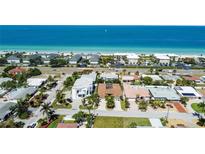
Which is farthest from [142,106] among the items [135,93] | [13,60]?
[13,60]

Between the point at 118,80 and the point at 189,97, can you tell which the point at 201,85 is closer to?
the point at 189,97

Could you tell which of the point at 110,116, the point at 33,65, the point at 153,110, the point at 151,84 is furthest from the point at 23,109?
the point at 33,65

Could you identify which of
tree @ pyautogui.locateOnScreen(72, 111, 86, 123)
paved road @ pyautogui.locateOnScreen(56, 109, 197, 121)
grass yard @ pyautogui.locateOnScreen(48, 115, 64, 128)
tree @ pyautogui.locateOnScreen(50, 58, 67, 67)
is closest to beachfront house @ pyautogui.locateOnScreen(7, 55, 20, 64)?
tree @ pyautogui.locateOnScreen(50, 58, 67, 67)

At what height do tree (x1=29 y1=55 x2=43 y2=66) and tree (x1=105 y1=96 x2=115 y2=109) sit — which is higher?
tree (x1=29 y1=55 x2=43 y2=66)

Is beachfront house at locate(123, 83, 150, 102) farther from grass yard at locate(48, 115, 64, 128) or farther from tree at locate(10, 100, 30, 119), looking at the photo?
tree at locate(10, 100, 30, 119)

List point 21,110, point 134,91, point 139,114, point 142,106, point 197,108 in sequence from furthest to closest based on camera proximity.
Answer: point 134,91 < point 197,108 < point 142,106 < point 139,114 < point 21,110

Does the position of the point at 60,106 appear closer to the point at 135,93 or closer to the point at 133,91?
the point at 135,93
